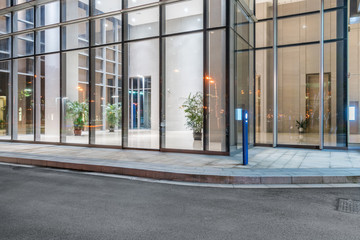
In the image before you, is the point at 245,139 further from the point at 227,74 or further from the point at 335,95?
the point at 335,95

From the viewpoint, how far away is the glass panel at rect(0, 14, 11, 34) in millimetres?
15539

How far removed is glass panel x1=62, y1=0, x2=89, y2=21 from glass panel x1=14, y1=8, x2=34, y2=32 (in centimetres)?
216

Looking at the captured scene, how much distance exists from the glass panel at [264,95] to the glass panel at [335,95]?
218 centimetres

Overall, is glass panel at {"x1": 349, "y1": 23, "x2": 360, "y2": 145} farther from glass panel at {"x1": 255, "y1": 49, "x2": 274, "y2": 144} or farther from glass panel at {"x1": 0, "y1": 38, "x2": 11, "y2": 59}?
glass panel at {"x1": 0, "y1": 38, "x2": 11, "y2": 59}

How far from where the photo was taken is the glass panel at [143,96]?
40.8 ft

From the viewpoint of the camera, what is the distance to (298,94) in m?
12.8

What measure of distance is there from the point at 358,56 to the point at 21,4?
17.0 metres

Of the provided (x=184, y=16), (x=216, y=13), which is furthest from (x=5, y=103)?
(x=216, y=13)

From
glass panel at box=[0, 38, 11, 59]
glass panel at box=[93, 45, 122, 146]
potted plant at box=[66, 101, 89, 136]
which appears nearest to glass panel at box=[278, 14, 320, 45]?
glass panel at box=[93, 45, 122, 146]

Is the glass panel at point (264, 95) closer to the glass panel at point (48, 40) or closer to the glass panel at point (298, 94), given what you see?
the glass panel at point (298, 94)

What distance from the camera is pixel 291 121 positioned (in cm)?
1273

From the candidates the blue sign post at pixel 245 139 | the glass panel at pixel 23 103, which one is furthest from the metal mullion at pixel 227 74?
the glass panel at pixel 23 103

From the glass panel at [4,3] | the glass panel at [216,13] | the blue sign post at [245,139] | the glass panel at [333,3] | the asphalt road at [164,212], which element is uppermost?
the glass panel at [4,3]

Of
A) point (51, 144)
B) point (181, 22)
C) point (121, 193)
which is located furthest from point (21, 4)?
point (121, 193)
